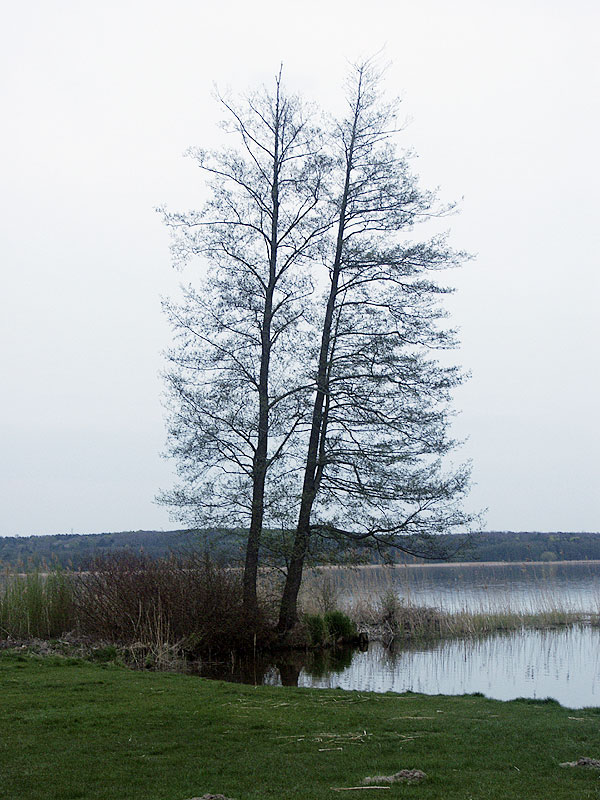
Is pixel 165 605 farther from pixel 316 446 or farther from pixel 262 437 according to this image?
pixel 316 446

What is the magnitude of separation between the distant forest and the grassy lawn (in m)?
8.21

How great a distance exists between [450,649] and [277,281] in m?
9.48

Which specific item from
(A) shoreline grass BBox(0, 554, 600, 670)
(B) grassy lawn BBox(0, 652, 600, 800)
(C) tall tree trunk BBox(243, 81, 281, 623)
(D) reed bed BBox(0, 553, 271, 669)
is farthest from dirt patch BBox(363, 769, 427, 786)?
(C) tall tree trunk BBox(243, 81, 281, 623)

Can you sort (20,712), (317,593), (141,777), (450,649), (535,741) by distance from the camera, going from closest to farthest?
(141,777) → (535,741) → (20,712) → (450,649) → (317,593)

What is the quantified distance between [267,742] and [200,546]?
11.5m

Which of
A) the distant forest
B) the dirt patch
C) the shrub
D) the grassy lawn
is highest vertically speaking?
the distant forest

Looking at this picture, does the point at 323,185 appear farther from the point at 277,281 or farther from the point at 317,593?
the point at 317,593

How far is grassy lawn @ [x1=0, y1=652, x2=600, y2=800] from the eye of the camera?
207 inches

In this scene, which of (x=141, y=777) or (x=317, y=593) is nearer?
(x=141, y=777)

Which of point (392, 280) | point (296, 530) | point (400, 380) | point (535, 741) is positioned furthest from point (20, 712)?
point (392, 280)

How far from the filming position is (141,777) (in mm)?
5566

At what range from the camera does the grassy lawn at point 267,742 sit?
17.3 ft

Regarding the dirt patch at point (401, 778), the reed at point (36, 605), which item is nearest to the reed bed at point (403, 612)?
the reed at point (36, 605)

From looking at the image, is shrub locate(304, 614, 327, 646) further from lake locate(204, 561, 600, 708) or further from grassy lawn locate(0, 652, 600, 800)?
grassy lawn locate(0, 652, 600, 800)
